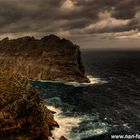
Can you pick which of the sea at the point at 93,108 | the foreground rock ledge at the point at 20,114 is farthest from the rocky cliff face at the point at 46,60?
the foreground rock ledge at the point at 20,114

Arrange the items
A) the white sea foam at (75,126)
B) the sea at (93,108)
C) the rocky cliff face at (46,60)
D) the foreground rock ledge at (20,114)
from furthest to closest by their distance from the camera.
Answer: the rocky cliff face at (46,60), the sea at (93,108), the white sea foam at (75,126), the foreground rock ledge at (20,114)

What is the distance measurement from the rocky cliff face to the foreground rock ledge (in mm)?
84378

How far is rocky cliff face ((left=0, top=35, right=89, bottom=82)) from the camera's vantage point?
150 metres

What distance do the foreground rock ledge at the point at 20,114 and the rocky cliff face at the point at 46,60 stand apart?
84.4m

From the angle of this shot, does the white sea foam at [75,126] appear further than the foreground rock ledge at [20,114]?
Yes

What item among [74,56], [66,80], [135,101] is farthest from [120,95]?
[74,56]

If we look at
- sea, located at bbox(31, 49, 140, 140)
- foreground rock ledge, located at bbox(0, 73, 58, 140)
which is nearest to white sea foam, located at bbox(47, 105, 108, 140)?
sea, located at bbox(31, 49, 140, 140)

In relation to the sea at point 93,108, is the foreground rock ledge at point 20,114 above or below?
above

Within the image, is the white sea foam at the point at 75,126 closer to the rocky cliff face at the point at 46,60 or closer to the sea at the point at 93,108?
the sea at the point at 93,108

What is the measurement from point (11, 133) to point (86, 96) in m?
56.9

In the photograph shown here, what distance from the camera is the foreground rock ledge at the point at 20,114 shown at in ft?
174

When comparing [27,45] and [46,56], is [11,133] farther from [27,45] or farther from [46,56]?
[27,45]

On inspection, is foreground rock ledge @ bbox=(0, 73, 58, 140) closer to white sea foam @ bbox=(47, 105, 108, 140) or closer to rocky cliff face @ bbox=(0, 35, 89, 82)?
white sea foam @ bbox=(47, 105, 108, 140)

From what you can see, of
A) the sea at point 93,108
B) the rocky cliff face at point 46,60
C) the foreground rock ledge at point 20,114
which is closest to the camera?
the foreground rock ledge at point 20,114
